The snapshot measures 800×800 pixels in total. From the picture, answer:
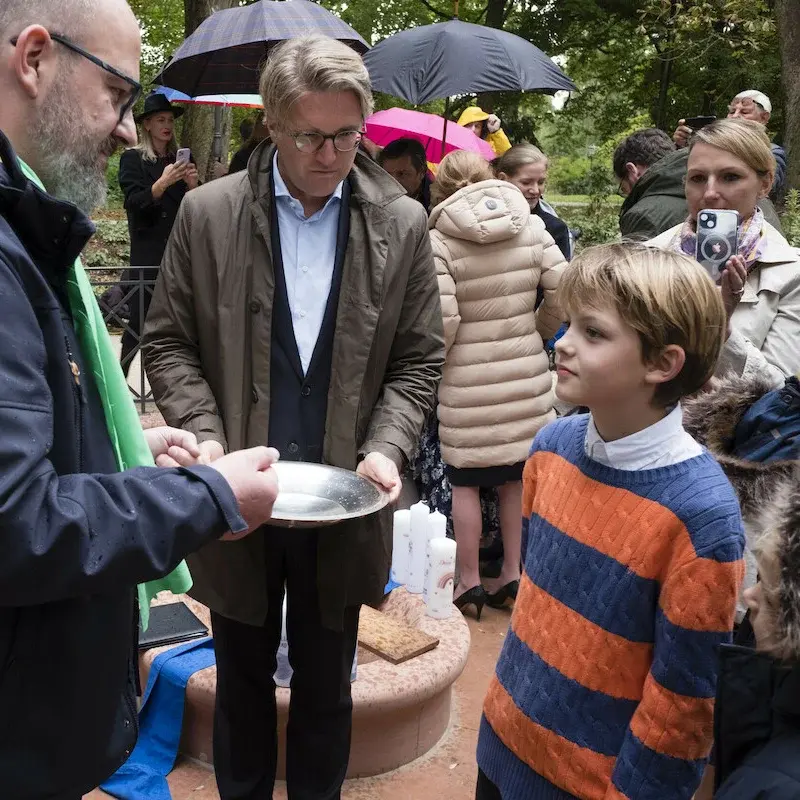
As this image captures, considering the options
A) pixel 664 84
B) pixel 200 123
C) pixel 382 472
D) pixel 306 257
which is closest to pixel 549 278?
pixel 306 257

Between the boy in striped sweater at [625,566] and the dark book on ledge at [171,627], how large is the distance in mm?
1654

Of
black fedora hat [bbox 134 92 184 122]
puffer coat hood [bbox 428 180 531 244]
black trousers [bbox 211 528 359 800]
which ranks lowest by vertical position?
black trousers [bbox 211 528 359 800]

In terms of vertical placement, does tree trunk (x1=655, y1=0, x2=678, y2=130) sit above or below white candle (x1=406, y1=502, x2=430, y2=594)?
above

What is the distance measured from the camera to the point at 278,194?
2.55 m

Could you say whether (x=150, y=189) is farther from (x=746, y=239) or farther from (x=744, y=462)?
(x=744, y=462)

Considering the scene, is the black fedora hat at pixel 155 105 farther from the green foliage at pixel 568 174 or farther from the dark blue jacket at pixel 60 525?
the green foliage at pixel 568 174

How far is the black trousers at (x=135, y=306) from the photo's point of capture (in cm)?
702

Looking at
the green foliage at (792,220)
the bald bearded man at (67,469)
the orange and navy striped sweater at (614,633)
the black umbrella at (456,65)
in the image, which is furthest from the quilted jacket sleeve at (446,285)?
the green foliage at (792,220)


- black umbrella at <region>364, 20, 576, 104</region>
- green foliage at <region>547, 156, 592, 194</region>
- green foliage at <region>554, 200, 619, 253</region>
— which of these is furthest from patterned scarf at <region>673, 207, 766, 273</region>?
green foliage at <region>547, 156, 592, 194</region>

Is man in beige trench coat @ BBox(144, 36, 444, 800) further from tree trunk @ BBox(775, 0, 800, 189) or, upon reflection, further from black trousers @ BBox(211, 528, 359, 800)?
tree trunk @ BBox(775, 0, 800, 189)

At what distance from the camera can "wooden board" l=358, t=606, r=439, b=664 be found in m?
3.42

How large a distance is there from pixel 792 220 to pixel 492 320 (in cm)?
666

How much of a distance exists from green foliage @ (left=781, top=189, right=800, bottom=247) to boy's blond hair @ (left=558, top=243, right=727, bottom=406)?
310 inches

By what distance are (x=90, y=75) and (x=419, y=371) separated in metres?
1.37
